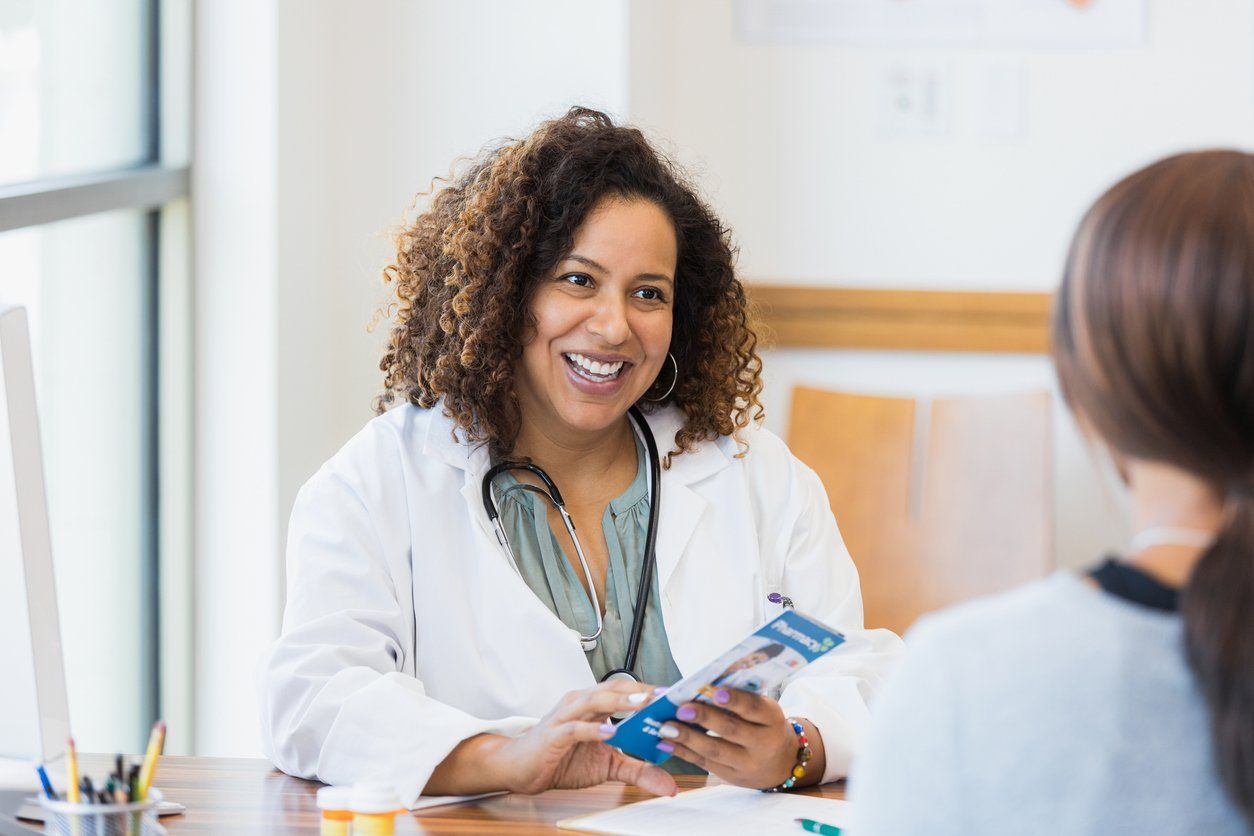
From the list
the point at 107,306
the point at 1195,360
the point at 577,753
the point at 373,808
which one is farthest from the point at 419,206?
the point at 1195,360

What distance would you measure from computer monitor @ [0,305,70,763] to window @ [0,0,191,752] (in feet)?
3.52

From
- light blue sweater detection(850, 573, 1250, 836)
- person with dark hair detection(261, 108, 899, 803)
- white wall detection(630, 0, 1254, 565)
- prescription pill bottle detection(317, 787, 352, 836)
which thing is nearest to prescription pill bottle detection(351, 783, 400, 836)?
prescription pill bottle detection(317, 787, 352, 836)

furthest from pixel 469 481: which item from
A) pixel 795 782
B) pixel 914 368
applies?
pixel 914 368

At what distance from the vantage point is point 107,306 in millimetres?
2475

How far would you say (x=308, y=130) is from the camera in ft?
8.79

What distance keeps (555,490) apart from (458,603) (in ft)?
0.73

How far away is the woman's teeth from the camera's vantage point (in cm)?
188

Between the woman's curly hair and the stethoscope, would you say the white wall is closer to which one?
the woman's curly hair

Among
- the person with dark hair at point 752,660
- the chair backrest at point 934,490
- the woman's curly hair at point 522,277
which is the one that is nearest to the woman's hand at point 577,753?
the person with dark hair at point 752,660

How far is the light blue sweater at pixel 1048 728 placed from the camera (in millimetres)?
754

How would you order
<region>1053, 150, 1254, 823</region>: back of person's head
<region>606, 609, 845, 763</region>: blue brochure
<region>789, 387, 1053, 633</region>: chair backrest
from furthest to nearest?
<region>789, 387, 1053, 633</region>: chair backrest, <region>606, 609, 845, 763</region>: blue brochure, <region>1053, 150, 1254, 823</region>: back of person's head

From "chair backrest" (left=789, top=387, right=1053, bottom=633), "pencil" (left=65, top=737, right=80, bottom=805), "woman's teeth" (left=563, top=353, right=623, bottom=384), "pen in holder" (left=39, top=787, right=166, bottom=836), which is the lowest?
"chair backrest" (left=789, top=387, right=1053, bottom=633)

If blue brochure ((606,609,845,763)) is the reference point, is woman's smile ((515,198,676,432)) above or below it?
above

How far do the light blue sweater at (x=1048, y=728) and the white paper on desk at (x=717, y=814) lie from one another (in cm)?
52
